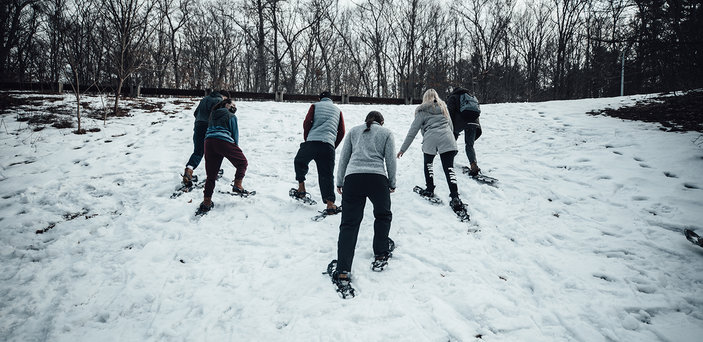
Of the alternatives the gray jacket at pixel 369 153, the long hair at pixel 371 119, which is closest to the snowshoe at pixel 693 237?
the gray jacket at pixel 369 153

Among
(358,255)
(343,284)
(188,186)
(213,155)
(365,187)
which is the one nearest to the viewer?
(343,284)

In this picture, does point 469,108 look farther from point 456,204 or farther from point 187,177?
point 187,177

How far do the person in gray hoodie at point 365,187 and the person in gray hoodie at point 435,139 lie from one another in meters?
1.24

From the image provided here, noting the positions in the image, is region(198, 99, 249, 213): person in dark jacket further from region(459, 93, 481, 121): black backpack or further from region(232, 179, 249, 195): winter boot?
region(459, 93, 481, 121): black backpack

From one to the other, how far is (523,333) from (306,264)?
2.20m

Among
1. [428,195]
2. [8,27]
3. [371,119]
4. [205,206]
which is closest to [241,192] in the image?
[205,206]

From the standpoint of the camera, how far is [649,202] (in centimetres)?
400

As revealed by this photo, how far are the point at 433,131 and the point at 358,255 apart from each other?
2.40m

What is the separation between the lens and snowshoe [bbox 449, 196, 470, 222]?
406 cm

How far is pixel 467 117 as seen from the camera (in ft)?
17.4

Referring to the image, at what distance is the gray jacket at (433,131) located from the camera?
4332mm

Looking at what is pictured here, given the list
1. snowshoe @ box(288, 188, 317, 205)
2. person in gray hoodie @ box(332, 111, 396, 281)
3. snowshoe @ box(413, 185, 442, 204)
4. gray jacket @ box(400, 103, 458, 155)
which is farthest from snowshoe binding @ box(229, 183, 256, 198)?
snowshoe @ box(413, 185, 442, 204)

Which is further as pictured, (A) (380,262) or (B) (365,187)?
(A) (380,262)

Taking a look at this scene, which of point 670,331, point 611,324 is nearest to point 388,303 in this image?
point 611,324
